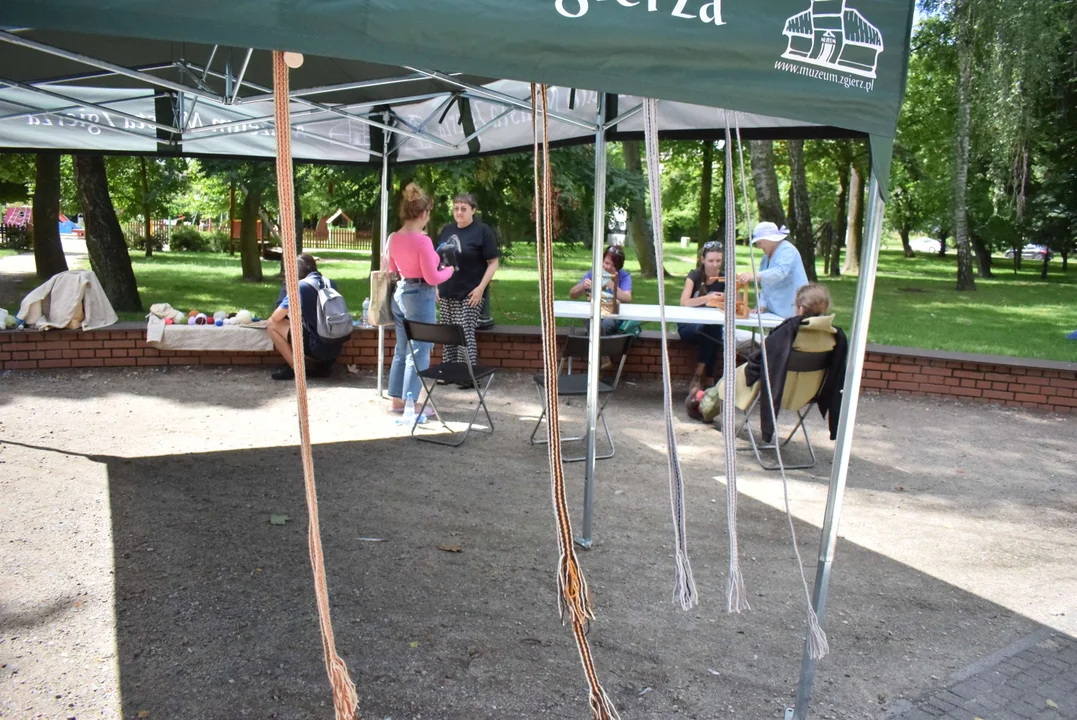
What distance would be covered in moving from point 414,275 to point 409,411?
101 cm

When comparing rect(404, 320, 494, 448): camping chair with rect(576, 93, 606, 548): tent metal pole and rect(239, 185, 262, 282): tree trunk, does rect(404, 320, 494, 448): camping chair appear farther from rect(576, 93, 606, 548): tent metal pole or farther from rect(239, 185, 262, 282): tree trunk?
rect(239, 185, 262, 282): tree trunk

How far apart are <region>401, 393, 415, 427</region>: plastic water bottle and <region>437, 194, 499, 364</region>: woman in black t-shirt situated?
662 millimetres

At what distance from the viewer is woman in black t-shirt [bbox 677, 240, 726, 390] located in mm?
7840

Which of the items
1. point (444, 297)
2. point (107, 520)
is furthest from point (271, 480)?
point (444, 297)

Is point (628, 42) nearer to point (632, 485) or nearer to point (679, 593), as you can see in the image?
point (679, 593)

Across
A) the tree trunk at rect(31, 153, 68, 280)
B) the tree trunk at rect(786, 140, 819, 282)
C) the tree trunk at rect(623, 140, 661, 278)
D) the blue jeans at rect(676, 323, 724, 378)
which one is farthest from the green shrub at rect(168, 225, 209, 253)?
the blue jeans at rect(676, 323, 724, 378)

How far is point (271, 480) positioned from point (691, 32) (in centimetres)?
383

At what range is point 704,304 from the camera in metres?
7.93

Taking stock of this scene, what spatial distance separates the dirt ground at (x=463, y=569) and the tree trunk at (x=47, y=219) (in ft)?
25.1

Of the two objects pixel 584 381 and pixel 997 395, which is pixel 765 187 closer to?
pixel 997 395

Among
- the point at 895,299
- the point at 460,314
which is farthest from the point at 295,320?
the point at 895,299

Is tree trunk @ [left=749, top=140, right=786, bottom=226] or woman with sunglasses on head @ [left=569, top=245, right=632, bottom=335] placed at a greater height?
tree trunk @ [left=749, top=140, right=786, bottom=226]

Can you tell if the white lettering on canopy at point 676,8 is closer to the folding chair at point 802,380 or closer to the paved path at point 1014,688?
the paved path at point 1014,688

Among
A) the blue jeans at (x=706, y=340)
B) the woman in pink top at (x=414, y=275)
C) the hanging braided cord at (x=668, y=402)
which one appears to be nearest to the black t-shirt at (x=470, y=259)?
the woman in pink top at (x=414, y=275)
